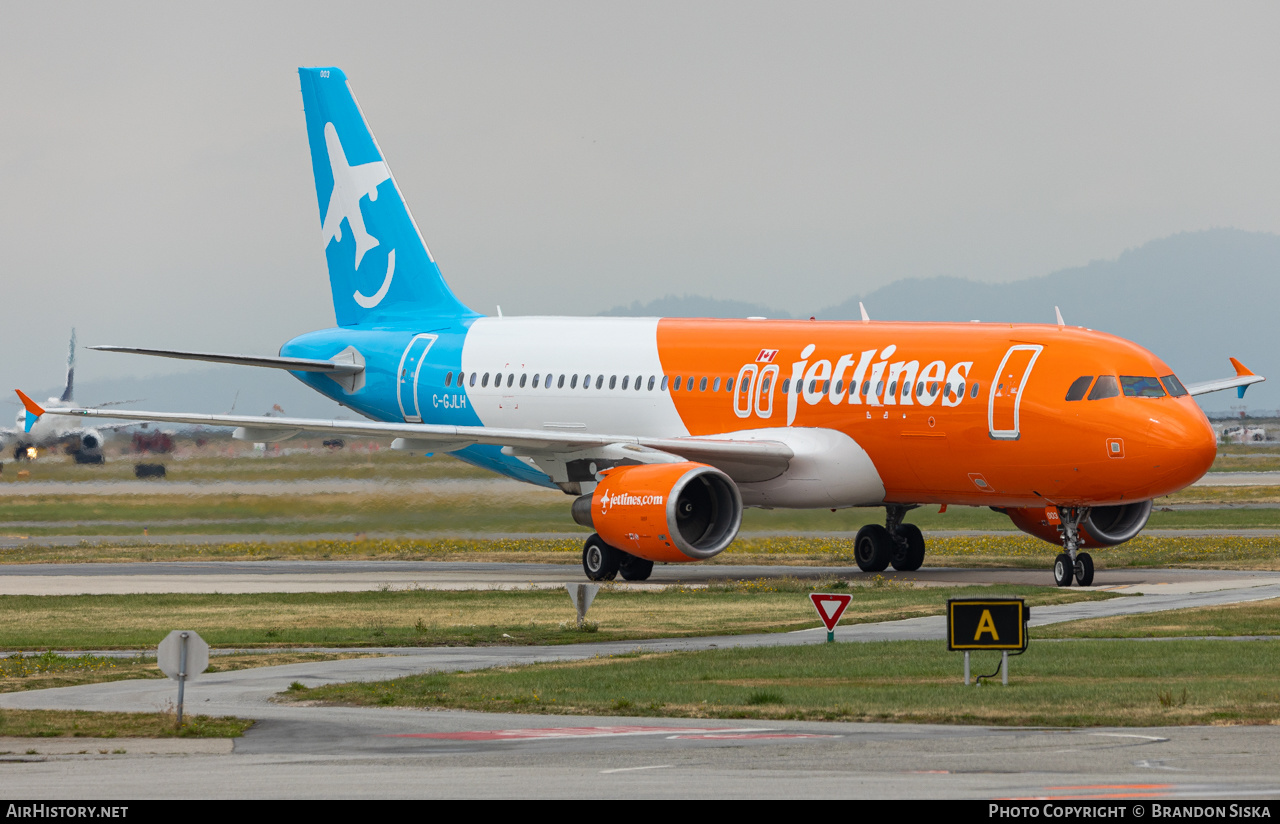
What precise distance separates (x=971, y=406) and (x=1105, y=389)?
2.44m

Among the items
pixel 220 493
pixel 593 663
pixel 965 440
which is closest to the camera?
pixel 593 663

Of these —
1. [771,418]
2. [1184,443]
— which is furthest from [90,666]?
[1184,443]

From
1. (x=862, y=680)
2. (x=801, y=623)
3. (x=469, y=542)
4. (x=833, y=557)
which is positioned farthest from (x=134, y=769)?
(x=469, y=542)

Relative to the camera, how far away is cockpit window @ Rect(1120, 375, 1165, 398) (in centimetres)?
3284

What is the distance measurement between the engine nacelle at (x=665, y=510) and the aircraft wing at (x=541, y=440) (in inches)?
35.6

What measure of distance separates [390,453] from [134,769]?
32.5 meters

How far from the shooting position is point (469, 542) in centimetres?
5250

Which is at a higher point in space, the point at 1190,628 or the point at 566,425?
the point at 566,425

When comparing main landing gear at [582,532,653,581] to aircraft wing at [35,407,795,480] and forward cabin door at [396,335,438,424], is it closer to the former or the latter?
aircraft wing at [35,407,795,480]

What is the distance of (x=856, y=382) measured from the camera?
35.8 meters

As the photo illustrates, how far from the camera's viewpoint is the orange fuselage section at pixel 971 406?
107 feet

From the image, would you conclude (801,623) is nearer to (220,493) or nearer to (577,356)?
(577,356)

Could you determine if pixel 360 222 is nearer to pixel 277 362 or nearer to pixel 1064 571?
pixel 277 362

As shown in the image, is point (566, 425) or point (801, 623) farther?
point (566, 425)
